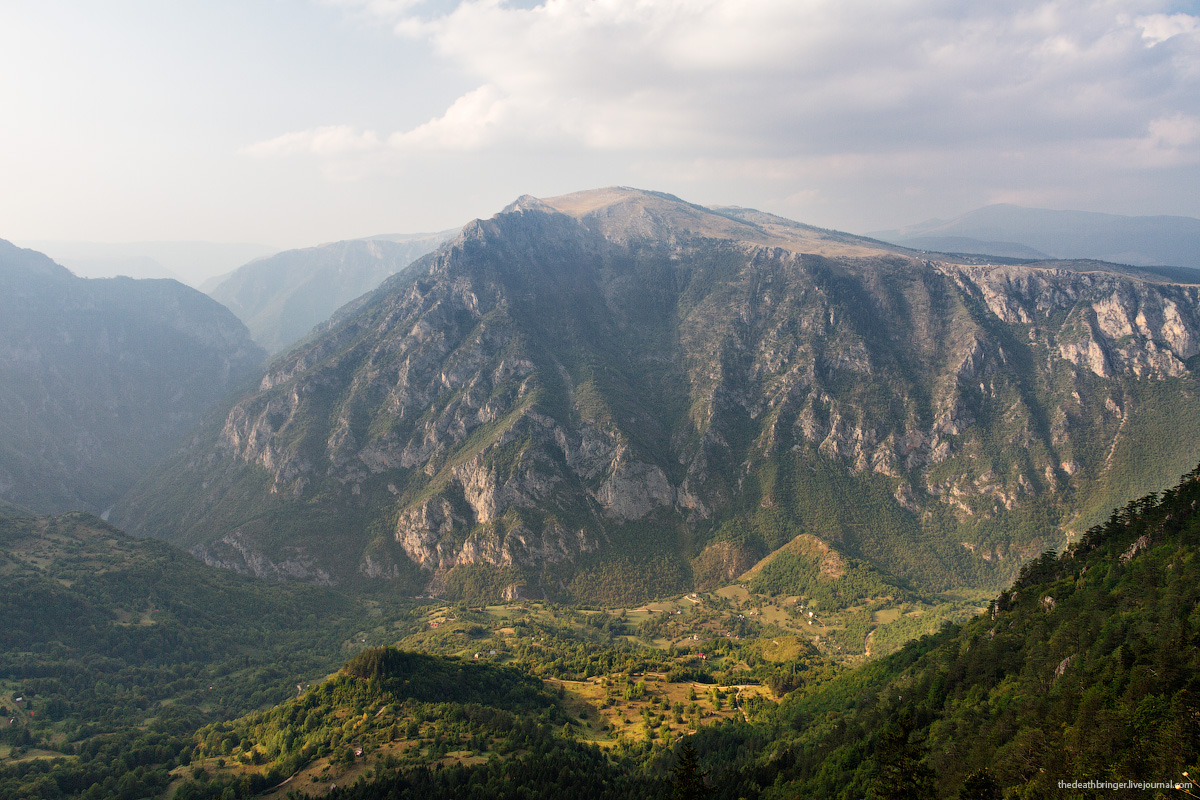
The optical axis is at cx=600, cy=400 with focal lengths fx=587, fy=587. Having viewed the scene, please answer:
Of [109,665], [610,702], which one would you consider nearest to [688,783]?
[610,702]

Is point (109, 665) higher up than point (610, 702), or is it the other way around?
point (109, 665)

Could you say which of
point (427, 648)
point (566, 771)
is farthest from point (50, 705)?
point (566, 771)

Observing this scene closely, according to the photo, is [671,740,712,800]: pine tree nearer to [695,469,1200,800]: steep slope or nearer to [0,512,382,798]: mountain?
[695,469,1200,800]: steep slope

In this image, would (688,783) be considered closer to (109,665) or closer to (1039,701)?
(1039,701)

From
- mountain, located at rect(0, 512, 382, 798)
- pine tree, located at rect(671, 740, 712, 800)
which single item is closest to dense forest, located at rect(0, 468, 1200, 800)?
pine tree, located at rect(671, 740, 712, 800)

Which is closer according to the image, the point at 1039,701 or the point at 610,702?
the point at 1039,701

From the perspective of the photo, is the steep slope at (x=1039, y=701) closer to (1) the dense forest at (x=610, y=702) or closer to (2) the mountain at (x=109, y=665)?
(1) the dense forest at (x=610, y=702)

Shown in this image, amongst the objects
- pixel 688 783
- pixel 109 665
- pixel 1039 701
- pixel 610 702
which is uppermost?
pixel 688 783

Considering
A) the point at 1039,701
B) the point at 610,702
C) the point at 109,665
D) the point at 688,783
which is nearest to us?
the point at 688,783

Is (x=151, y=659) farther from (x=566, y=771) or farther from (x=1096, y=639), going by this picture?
(x=1096, y=639)
